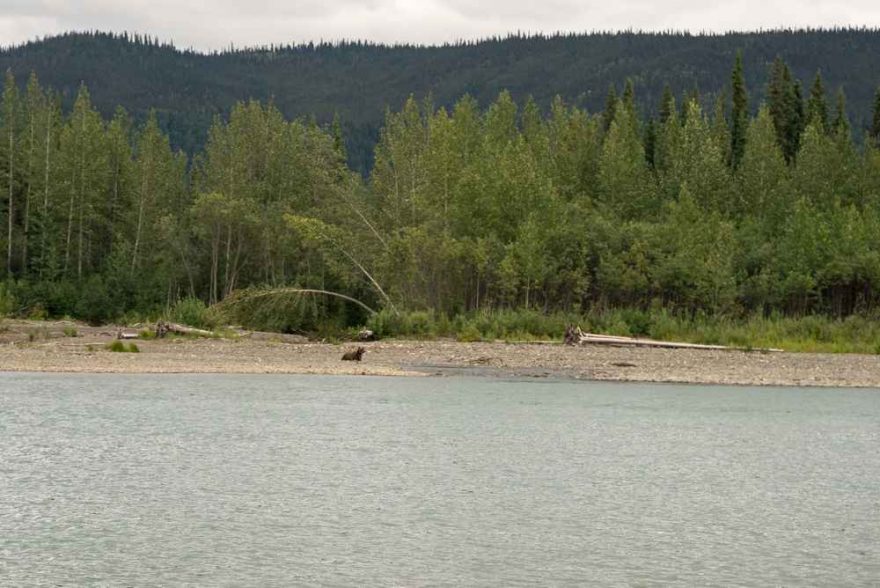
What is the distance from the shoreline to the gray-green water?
6324 millimetres

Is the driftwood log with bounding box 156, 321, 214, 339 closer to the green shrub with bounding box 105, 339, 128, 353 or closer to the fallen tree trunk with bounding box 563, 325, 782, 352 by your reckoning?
the green shrub with bounding box 105, 339, 128, 353

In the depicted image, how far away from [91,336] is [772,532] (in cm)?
3941

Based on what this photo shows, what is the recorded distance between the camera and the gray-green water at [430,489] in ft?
45.1

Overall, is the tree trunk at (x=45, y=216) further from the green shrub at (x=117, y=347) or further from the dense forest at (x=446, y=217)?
the green shrub at (x=117, y=347)

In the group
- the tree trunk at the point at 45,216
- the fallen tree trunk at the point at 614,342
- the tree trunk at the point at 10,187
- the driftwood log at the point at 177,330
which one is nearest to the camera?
the fallen tree trunk at the point at 614,342

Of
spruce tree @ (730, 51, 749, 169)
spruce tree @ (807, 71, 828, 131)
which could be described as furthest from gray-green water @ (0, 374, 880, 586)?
spruce tree @ (807, 71, 828, 131)

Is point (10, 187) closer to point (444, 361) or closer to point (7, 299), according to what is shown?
point (7, 299)

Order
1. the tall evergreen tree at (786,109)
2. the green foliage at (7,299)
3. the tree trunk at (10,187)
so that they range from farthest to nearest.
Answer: the tall evergreen tree at (786,109), the tree trunk at (10,187), the green foliage at (7,299)

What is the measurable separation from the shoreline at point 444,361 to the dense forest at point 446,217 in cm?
945

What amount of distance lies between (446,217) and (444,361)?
18318 mm

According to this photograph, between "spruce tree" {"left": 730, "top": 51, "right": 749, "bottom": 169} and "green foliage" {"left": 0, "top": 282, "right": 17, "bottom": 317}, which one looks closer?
"green foliage" {"left": 0, "top": 282, "right": 17, "bottom": 317}

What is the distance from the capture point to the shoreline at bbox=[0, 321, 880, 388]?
3862 cm

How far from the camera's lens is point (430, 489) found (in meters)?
18.8

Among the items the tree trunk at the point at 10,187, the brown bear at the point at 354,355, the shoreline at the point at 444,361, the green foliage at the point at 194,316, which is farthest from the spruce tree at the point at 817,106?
the brown bear at the point at 354,355
